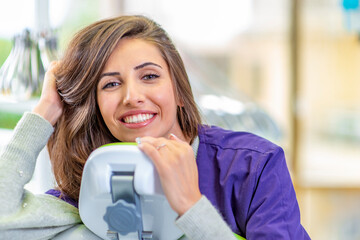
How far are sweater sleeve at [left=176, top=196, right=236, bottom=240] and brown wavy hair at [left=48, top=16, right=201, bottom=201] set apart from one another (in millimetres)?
345

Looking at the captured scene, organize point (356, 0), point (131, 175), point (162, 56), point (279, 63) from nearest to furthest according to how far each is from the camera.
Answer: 1. point (131, 175)
2. point (162, 56)
3. point (356, 0)
4. point (279, 63)

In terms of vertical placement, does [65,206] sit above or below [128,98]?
below

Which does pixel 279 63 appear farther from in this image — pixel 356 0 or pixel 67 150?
pixel 67 150

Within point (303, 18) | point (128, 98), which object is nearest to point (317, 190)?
point (303, 18)

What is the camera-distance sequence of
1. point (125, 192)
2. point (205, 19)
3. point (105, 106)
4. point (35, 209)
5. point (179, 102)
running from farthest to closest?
1. point (205, 19)
2. point (179, 102)
3. point (105, 106)
4. point (35, 209)
5. point (125, 192)

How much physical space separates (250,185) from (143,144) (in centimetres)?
26

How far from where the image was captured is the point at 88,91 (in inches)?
44.0

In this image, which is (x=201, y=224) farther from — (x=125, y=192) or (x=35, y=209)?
(x=35, y=209)

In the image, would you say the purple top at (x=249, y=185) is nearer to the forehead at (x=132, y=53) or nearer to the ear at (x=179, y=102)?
the ear at (x=179, y=102)

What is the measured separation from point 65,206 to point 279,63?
257cm

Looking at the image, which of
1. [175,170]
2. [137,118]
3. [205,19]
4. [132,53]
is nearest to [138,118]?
[137,118]

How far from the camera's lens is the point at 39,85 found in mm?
1511

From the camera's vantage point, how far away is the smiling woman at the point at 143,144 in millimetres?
865

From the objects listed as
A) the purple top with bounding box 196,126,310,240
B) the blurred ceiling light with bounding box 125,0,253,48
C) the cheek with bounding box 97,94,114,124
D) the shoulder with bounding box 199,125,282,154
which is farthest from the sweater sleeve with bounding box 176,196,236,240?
the blurred ceiling light with bounding box 125,0,253,48
